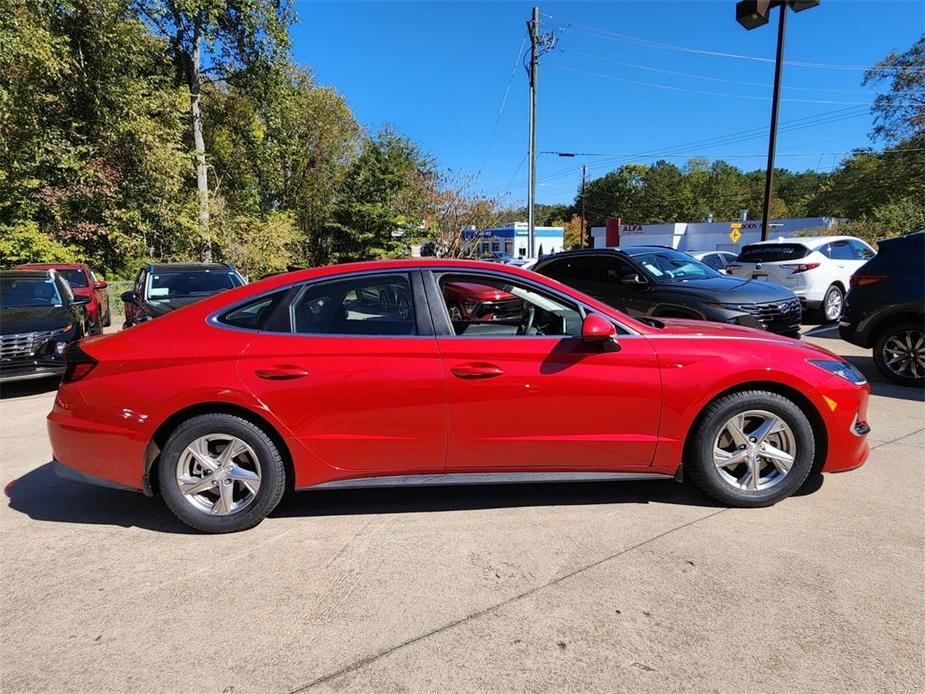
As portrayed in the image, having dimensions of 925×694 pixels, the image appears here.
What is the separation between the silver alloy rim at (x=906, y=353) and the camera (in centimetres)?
643

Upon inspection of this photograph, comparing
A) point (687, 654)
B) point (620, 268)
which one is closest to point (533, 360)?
point (687, 654)

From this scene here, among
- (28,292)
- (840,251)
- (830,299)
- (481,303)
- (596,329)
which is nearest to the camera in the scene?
(596,329)

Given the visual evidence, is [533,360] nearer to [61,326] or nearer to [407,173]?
[61,326]

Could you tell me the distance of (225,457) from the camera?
10.9 feet

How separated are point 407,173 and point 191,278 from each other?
901 inches

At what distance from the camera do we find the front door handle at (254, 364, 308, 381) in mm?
3264

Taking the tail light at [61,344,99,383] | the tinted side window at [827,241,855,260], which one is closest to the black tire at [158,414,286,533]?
the tail light at [61,344,99,383]

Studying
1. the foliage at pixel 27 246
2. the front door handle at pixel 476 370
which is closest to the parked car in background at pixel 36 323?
the front door handle at pixel 476 370

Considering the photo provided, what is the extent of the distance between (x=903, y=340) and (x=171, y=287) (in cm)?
1021

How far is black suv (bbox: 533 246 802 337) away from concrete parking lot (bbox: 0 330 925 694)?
3.19 meters

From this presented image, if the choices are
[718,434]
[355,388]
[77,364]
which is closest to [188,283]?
[77,364]

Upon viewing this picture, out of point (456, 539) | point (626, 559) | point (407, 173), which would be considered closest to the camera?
point (626, 559)

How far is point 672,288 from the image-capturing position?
7.23 m

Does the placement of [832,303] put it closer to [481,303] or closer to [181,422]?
[481,303]
